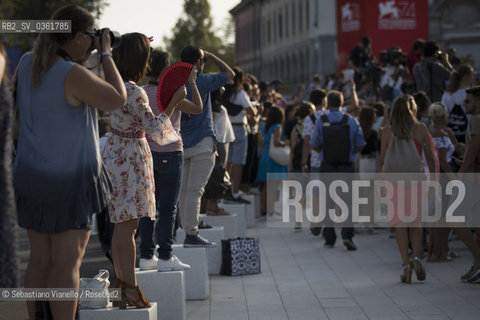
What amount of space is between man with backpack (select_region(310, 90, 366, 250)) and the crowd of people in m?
0.01

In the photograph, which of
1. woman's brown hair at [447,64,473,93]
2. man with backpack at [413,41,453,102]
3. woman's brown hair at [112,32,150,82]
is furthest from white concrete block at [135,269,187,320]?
man with backpack at [413,41,453,102]

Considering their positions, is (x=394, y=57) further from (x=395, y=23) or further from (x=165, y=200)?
(x=165, y=200)

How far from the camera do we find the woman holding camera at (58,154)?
4973mm

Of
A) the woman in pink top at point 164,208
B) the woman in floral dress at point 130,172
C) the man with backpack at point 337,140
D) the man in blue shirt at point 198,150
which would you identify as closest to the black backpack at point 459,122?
the man with backpack at point 337,140

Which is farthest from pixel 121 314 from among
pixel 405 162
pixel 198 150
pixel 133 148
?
pixel 405 162

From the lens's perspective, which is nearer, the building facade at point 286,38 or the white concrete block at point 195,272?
the white concrete block at point 195,272

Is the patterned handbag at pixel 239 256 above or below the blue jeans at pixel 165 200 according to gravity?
below

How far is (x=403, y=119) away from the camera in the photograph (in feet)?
32.0

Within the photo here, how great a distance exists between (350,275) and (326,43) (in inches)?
2277

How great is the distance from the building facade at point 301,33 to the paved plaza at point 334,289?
28984 millimetres

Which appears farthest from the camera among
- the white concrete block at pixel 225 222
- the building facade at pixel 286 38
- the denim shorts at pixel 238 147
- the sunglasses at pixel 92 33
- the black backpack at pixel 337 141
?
the building facade at pixel 286 38

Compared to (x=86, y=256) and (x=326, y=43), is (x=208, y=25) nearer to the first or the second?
(x=326, y=43)

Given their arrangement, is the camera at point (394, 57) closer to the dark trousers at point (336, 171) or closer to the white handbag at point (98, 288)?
the dark trousers at point (336, 171)

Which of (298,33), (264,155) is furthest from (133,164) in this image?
(298,33)
